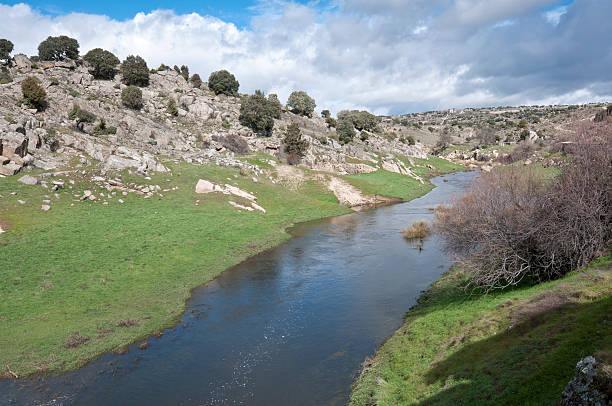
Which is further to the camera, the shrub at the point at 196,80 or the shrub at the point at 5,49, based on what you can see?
the shrub at the point at 196,80

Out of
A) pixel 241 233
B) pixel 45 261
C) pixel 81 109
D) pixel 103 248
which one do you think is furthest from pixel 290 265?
pixel 81 109

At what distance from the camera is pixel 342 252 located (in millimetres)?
A: 41781

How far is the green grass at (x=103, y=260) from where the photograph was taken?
2284 cm

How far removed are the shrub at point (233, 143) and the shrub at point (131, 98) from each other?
21374 millimetres

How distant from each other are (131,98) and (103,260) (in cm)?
6676

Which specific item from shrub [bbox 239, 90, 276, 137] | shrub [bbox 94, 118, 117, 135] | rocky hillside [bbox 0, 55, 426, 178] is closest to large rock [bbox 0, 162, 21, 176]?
rocky hillside [bbox 0, 55, 426, 178]

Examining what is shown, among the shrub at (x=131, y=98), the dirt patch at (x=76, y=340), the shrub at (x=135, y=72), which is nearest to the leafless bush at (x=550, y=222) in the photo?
the dirt patch at (x=76, y=340)

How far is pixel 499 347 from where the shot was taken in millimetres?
16109

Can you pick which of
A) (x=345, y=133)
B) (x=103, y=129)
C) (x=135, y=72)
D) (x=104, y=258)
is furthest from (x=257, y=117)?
(x=104, y=258)

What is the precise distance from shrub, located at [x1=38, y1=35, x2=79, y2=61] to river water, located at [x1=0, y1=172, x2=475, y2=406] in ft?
339

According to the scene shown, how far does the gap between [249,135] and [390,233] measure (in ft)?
194

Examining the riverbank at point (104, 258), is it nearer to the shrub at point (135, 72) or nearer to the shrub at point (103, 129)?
the shrub at point (103, 129)

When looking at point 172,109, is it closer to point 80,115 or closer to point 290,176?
point 80,115

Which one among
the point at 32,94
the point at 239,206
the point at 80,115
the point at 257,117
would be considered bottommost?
the point at 239,206
